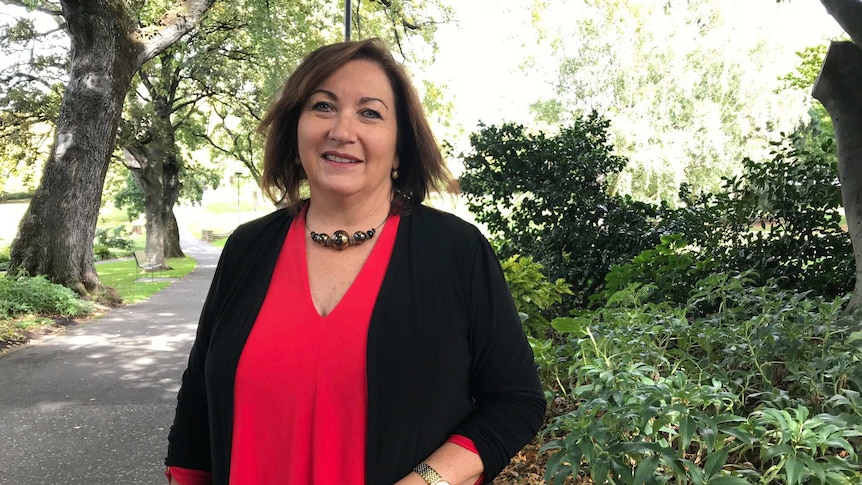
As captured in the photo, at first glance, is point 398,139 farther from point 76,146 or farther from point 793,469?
point 76,146

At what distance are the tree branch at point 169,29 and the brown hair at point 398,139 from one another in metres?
10.7

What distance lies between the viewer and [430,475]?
1372 millimetres

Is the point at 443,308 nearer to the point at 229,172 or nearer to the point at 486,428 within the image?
the point at 486,428

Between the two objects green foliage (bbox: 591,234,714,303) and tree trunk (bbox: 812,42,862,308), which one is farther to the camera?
green foliage (bbox: 591,234,714,303)

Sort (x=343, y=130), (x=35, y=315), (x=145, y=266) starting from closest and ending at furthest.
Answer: (x=343, y=130) → (x=35, y=315) → (x=145, y=266)

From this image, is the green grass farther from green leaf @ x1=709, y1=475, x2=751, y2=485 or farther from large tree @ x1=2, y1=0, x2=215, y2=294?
green leaf @ x1=709, y1=475, x2=751, y2=485

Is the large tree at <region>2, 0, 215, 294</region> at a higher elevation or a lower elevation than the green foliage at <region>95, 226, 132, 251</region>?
higher

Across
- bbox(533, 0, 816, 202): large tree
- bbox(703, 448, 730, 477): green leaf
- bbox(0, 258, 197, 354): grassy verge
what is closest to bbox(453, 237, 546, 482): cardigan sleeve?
bbox(703, 448, 730, 477): green leaf

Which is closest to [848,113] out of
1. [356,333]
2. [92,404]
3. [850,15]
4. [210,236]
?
[850,15]

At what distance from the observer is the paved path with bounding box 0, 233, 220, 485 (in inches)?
162

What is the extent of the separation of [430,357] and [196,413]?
72 centimetres

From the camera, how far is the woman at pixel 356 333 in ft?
4.60

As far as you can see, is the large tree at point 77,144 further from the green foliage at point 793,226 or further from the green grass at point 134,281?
the green foliage at point 793,226

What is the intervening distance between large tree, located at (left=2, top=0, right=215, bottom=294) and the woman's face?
10643 mm
